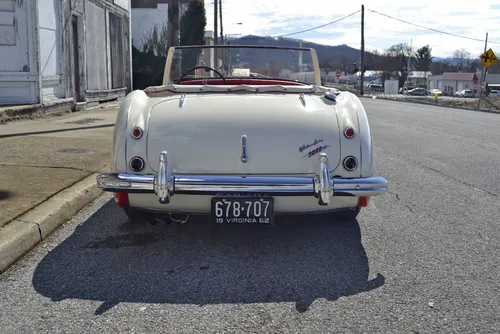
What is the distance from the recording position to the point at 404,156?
28.8 feet

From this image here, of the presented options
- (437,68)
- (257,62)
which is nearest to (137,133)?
(257,62)

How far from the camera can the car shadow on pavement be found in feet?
10.4

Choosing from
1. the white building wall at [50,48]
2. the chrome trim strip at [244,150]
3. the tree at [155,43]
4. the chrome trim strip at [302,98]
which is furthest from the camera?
the tree at [155,43]

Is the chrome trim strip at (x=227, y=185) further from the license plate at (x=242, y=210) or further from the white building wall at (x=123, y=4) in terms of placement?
the white building wall at (x=123, y=4)

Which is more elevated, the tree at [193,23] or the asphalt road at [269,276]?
the tree at [193,23]

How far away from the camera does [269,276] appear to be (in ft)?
11.4

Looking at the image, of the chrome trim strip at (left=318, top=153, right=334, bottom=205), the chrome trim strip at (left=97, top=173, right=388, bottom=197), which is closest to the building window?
the chrome trim strip at (left=97, top=173, right=388, bottom=197)

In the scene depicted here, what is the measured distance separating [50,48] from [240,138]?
9509 millimetres

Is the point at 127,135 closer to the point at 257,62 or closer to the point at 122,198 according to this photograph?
the point at 122,198

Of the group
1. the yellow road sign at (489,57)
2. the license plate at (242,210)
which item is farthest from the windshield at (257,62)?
the yellow road sign at (489,57)

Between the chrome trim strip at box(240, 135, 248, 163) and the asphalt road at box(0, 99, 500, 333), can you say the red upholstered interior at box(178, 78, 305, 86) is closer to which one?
the asphalt road at box(0, 99, 500, 333)

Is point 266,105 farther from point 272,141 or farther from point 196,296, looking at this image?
point 196,296

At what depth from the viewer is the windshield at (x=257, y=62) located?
226 inches

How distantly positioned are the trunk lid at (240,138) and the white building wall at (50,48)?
28.2ft
